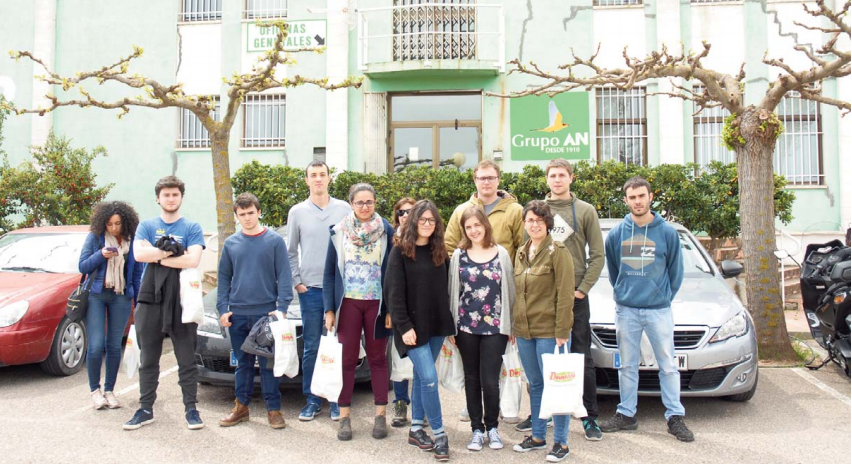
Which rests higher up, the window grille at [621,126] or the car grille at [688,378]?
the window grille at [621,126]

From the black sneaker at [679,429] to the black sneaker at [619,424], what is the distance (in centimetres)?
26

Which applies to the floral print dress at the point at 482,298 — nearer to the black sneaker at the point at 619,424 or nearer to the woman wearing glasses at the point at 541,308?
the woman wearing glasses at the point at 541,308

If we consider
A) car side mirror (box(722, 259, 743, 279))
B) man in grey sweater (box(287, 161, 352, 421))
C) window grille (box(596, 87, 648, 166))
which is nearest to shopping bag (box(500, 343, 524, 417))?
man in grey sweater (box(287, 161, 352, 421))

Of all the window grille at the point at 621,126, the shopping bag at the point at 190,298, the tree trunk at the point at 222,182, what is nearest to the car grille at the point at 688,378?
the shopping bag at the point at 190,298

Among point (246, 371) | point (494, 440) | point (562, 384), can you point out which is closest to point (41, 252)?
point (246, 371)

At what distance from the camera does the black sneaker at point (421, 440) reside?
433 cm

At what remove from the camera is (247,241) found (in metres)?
5.02

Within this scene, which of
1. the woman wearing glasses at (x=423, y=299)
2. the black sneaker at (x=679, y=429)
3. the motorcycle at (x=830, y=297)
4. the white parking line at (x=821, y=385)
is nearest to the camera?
the woman wearing glasses at (x=423, y=299)

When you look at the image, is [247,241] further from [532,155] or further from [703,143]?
[703,143]

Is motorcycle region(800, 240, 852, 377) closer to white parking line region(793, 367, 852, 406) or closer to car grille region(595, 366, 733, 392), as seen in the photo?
white parking line region(793, 367, 852, 406)

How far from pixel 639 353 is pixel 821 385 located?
2516mm

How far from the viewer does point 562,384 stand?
4.06 meters

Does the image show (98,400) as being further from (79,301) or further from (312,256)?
(312,256)

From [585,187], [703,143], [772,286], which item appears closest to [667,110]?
[703,143]
